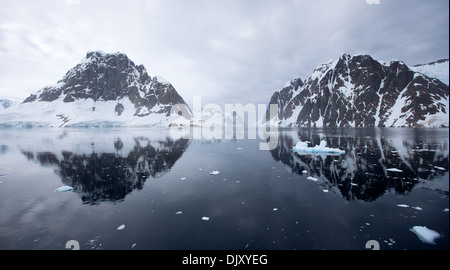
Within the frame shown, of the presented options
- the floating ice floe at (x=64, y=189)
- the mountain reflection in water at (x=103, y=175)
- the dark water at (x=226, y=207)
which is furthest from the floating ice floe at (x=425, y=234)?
the floating ice floe at (x=64, y=189)

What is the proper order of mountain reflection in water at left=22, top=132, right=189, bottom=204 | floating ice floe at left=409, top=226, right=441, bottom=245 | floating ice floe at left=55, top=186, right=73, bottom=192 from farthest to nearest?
floating ice floe at left=55, top=186, right=73, bottom=192, mountain reflection in water at left=22, top=132, right=189, bottom=204, floating ice floe at left=409, top=226, right=441, bottom=245

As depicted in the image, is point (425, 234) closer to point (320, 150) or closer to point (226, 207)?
point (226, 207)

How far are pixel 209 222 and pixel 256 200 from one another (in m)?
4.68

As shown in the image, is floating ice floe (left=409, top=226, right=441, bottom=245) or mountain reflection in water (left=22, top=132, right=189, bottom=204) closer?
floating ice floe (left=409, top=226, right=441, bottom=245)

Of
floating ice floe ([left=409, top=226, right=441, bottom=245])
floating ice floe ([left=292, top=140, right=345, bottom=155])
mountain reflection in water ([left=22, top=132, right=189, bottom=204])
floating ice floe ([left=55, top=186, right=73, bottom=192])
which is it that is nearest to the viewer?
floating ice floe ([left=409, top=226, right=441, bottom=245])

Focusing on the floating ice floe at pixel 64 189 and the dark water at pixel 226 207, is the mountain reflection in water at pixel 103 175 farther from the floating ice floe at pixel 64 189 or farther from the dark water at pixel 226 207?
the floating ice floe at pixel 64 189

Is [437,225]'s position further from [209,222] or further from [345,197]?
[209,222]

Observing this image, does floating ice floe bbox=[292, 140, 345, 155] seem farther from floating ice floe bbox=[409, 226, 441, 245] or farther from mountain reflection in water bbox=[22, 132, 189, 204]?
floating ice floe bbox=[409, 226, 441, 245]

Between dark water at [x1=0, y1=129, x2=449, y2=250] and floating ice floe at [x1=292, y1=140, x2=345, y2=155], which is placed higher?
floating ice floe at [x1=292, y1=140, x2=345, y2=155]

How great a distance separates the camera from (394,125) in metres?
192

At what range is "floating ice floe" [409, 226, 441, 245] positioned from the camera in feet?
31.3

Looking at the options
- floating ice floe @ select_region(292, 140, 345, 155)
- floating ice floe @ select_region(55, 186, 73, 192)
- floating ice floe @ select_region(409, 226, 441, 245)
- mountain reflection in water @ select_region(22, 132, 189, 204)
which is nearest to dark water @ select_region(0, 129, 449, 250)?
mountain reflection in water @ select_region(22, 132, 189, 204)

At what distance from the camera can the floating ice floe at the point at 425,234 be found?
9.53 meters

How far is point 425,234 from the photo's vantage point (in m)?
9.91
